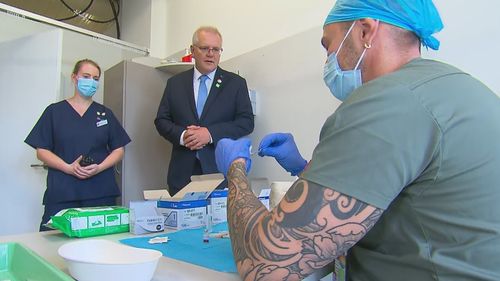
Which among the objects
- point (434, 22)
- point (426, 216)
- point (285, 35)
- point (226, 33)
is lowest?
point (426, 216)

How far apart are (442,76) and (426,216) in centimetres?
22

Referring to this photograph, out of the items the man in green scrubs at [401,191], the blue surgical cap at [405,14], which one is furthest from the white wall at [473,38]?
the man in green scrubs at [401,191]

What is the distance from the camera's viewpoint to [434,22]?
73 cm

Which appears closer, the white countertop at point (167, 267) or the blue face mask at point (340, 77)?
the white countertop at point (167, 267)

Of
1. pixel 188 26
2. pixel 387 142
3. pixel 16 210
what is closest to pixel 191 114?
pixel 188 26

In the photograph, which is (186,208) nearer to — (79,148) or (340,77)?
(340,77)

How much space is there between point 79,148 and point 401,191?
1728 mm

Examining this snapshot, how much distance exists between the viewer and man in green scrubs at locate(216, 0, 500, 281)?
1.69 ft

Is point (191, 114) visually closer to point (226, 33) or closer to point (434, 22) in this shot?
point (226, 33)

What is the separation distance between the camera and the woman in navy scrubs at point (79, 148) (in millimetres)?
1802

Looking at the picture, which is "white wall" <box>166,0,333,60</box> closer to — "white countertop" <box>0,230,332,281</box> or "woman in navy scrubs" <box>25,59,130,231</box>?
"woman in navy scrubs" <box>25,59,130,231</box>

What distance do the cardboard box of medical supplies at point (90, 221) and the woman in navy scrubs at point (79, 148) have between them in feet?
2.88

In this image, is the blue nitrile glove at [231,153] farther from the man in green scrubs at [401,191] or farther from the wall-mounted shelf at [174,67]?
the wall-mounted shelf at [174,67]

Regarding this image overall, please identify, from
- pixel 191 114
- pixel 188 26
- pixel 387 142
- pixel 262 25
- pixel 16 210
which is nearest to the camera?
pixel 387 142
